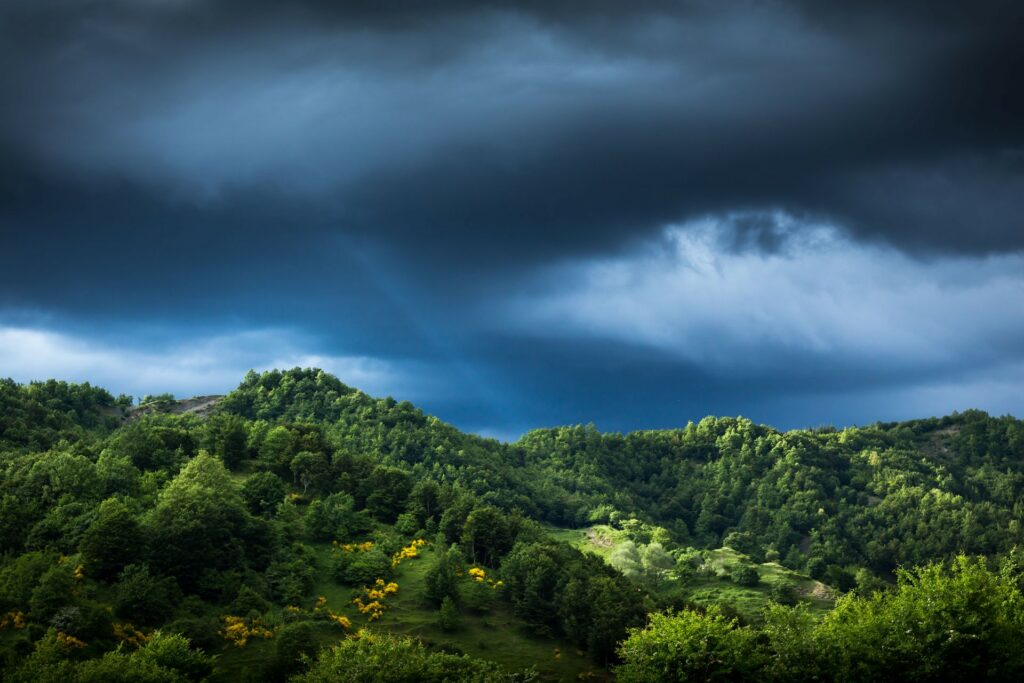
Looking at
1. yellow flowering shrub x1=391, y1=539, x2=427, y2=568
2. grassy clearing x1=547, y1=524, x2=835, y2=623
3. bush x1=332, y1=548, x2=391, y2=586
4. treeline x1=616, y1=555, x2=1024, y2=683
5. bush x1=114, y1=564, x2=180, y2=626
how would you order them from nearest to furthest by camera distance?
treeline x1=616, y1=555, x2=1024, y2=683 → bush x1=114, y1=564, x2=180, y2=626 → bush x1=332, y1=548, x2=391, y2=586 → yellow flowering shrub x1=391, y1=539, x2=427, y2=568 → grassy clearing x1=547, y1=524, x2=835, y2=623

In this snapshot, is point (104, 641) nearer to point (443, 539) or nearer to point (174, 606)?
point (174, 606)

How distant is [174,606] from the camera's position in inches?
4296

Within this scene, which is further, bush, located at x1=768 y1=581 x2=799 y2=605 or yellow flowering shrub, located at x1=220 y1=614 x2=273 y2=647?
bush, located at x1=768 y1=581 x2=799 y2=605

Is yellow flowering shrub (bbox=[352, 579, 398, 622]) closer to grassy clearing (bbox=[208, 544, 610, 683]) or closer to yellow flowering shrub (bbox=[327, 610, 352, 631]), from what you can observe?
grassy clearing (bbox=[208, 544, 610, 683])

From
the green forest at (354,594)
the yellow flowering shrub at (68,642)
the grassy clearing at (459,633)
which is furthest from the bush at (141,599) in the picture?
the grassy clearing at (459,633)

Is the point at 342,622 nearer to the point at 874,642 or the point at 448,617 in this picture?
the point at 448,617

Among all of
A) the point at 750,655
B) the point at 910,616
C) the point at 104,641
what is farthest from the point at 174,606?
the point at 910,616

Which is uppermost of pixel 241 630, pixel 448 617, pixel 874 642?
pixel 874 642

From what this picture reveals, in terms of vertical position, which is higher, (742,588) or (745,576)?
(745,576)

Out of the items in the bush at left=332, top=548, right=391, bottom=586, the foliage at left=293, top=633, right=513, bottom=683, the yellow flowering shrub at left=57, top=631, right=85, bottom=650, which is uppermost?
the bush at left=332, top=548, right=391, bottom=586

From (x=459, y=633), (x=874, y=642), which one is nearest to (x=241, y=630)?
(x=459, y=633)

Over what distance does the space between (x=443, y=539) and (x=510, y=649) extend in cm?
2792

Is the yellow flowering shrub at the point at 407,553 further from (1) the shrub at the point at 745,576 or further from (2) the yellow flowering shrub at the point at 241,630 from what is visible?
(1) the shrub at the point at 745,576

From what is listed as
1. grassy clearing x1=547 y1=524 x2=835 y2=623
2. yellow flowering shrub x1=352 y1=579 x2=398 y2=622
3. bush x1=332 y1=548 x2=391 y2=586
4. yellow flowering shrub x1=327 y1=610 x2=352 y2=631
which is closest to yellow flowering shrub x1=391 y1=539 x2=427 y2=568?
bush x1=332 y1=548 x2=391 y2=586
